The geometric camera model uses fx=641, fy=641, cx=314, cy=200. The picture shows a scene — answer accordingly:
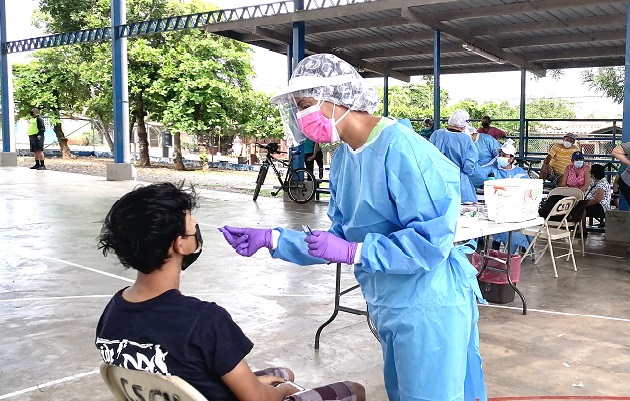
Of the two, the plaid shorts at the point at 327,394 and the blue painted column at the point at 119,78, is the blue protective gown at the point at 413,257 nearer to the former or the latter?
the plaid shorts at the point at 327,394

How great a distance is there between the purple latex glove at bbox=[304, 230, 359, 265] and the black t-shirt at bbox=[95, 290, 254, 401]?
0.40m

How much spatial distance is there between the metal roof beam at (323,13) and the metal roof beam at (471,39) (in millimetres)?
334

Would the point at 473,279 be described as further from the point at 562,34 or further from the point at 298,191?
the point at 562,34

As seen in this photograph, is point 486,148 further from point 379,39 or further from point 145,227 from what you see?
point 145,227

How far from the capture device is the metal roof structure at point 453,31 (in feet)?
30.9

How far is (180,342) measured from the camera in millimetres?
1615

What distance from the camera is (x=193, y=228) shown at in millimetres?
1783

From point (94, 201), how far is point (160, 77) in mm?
9525

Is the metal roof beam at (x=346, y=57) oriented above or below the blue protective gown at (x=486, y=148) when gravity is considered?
above

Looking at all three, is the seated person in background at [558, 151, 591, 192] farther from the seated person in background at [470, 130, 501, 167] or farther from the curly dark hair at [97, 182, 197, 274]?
the curly dark hair at [97, 182, 197, 274]

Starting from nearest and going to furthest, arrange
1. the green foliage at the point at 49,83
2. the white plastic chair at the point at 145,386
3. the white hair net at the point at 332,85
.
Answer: the white plastic chair at the point at 145,386
the white hair net at the point at 332,85
the green foliage at the point at 49,83

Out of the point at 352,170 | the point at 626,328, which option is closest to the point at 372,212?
the point at 352,170

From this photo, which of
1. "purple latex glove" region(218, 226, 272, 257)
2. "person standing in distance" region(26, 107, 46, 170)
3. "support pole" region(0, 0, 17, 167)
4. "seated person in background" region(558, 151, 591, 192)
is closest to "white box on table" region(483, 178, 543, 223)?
"purple latex glove" region(218, 226, 272, 257)

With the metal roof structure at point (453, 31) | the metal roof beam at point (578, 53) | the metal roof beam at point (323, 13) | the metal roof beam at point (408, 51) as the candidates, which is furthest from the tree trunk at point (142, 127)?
the metal roof beam at point (578, 53)
